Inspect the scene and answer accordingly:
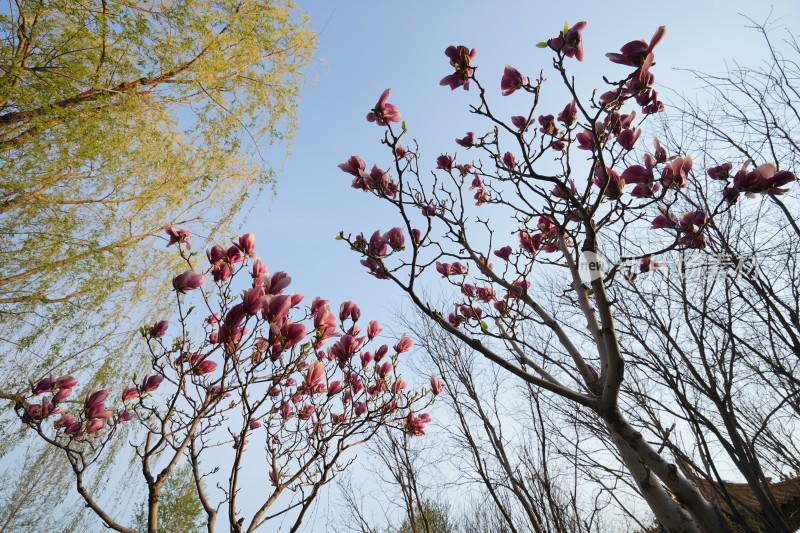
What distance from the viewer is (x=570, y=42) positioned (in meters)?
1.23

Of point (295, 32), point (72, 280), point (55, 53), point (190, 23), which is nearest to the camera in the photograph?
point (55, 53)

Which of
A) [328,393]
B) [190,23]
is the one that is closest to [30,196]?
[190,23]

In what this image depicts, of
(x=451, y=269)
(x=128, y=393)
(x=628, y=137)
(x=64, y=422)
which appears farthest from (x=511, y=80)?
(x=64, y=422)

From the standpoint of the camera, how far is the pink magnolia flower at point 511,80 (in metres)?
1.39

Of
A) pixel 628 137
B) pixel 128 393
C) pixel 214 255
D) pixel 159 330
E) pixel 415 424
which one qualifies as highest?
pixel 214 255

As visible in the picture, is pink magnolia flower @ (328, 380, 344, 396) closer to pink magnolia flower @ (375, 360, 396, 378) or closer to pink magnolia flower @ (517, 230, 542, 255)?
pink magnolia flower @ (375, 360, 396, 378)

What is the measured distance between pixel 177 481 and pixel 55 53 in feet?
45.1

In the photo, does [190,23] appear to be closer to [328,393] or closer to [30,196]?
[30,196]

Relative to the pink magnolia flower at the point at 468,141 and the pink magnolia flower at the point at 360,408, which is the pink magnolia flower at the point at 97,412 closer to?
the pink magnolia flower at the point at 360,408

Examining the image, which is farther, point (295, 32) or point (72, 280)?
point (295, 32)

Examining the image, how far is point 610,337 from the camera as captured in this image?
0.97m

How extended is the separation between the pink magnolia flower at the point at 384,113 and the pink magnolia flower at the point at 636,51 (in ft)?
2.42

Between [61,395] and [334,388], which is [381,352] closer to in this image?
[334,388]

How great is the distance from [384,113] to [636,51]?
33.5 inches
